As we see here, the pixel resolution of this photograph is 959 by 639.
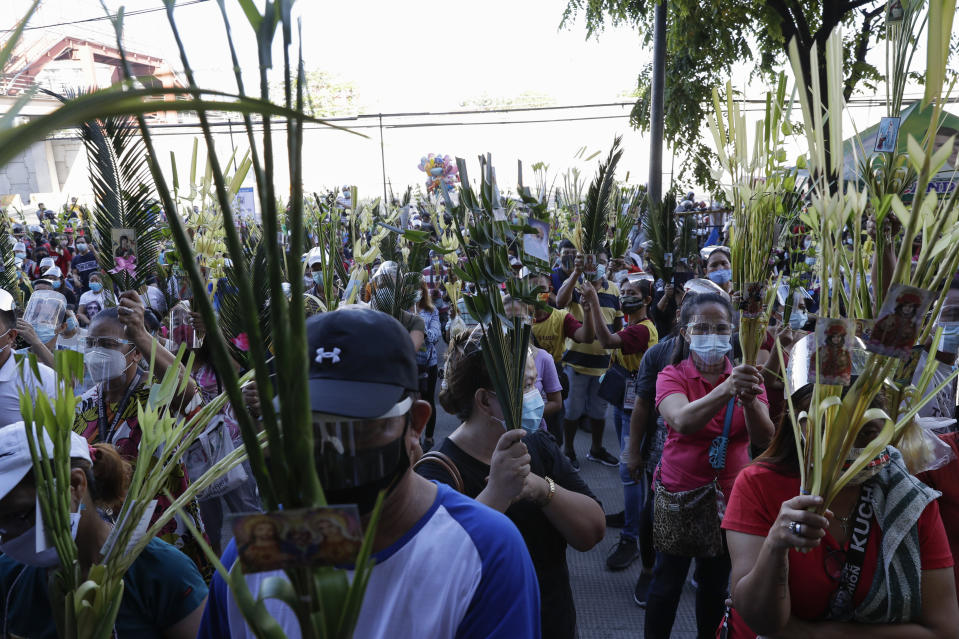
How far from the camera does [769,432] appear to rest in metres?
2.89

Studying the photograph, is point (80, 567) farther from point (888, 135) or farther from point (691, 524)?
point (691, 524)

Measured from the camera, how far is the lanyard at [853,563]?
71.3 inches

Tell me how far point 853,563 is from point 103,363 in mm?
3118

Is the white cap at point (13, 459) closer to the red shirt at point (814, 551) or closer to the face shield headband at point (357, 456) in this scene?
the face shield headband at point (357, 456)

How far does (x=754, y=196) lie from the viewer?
8.30ft

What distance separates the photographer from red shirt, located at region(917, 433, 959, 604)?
214 cm

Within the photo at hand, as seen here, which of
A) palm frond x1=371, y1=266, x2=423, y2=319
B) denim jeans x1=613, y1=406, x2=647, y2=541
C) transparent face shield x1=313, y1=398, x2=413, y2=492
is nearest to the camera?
transparent face shield x1=313, y1=398, x2=413, y2=492

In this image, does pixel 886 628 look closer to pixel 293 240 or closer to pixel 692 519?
pixel 692 519

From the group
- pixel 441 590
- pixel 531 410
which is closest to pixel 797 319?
pixel 531 410

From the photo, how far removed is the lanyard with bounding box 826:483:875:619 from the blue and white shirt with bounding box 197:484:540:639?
1026 millimetres

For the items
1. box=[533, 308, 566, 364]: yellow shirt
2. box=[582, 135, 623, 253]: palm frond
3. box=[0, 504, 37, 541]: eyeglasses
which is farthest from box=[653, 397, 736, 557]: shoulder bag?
box=[582, 135, 623, 253]: palm frond

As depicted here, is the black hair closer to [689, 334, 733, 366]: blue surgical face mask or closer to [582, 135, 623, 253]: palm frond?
[689, 334, 733, 366]: blue surgical face mask

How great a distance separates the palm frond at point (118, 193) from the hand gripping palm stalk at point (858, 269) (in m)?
3.13

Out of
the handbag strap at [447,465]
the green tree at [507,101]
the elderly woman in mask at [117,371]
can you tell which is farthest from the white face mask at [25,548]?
the green tree at [507,101]
